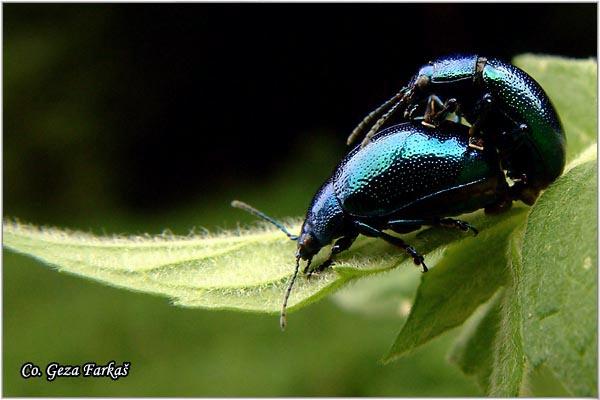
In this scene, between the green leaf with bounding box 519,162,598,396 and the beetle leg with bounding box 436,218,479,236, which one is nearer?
the green leaf with bounding box 519,162,598,396

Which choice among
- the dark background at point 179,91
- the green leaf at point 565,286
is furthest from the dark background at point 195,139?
the green leaf at point 565,286

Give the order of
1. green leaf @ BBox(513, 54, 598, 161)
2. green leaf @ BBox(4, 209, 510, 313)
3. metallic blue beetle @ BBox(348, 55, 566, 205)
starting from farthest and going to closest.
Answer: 1. green leaf @ BBox(513, 54, 598, 161)
2. metallic blue beetle @ BBox(348, 55, 566, 205)
3. green leaf @ BBox(4, 209, 510, 313)

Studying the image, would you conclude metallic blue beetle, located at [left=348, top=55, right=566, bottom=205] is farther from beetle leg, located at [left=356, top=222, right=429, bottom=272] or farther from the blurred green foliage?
the blurred green foliage

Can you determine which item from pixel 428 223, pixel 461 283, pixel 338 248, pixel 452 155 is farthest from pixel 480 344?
pixel 452 155

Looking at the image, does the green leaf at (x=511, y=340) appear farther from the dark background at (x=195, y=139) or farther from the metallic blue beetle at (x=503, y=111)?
the dark background at (x=195, y=139)

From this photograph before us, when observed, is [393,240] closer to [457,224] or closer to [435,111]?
[457,224]

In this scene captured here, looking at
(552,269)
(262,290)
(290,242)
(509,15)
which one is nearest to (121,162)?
(509,15)

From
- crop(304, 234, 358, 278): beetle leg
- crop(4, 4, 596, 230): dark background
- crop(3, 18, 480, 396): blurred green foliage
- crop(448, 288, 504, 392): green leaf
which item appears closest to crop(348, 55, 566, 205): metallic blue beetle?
crop(448, 288, 504, 392): green leaf
